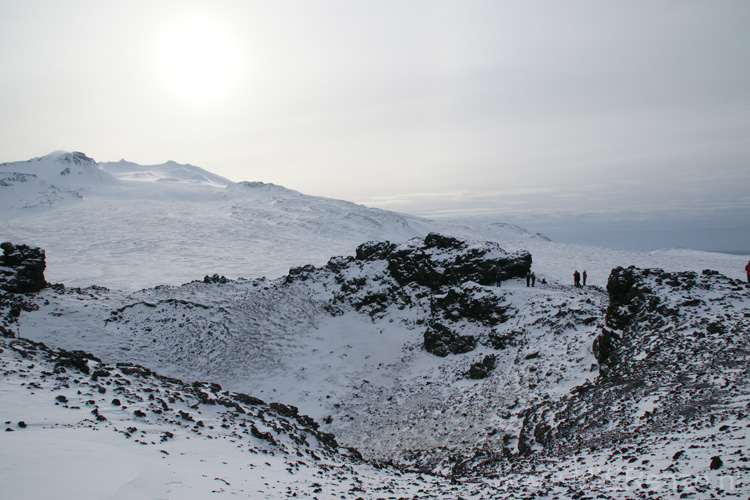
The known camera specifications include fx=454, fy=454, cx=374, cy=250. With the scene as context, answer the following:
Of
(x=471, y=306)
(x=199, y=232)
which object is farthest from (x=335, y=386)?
(x=199, y=232)

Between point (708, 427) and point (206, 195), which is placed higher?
point (206, 195)

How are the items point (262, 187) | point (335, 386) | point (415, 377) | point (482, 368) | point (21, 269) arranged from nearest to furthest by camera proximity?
point (482, 368), point (415, 377), point (335, 386), point (21, 269), point (262, 187)

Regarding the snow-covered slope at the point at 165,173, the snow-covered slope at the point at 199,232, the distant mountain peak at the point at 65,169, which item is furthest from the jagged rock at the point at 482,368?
the snow-covered slope at the point at 165,173

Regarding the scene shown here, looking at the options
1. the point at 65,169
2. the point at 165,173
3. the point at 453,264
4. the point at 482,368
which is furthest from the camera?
the point at 165,173

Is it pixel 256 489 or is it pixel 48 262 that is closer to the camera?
pixel 256 489

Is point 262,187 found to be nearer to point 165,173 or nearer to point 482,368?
point 165,173

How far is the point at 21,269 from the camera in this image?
106 feet

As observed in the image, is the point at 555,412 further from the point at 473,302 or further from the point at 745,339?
the point at 473,302

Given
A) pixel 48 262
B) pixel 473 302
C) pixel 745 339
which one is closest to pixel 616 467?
pixel 745 339

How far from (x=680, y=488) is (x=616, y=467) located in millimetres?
2361

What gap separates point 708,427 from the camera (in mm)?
11844

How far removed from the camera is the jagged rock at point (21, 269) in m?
31.6

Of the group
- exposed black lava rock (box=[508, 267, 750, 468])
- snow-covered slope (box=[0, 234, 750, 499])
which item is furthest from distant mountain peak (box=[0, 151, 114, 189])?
exposed black lava rock (box=[508, 267, 750, 468])

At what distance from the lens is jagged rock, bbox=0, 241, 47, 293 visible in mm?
31594
